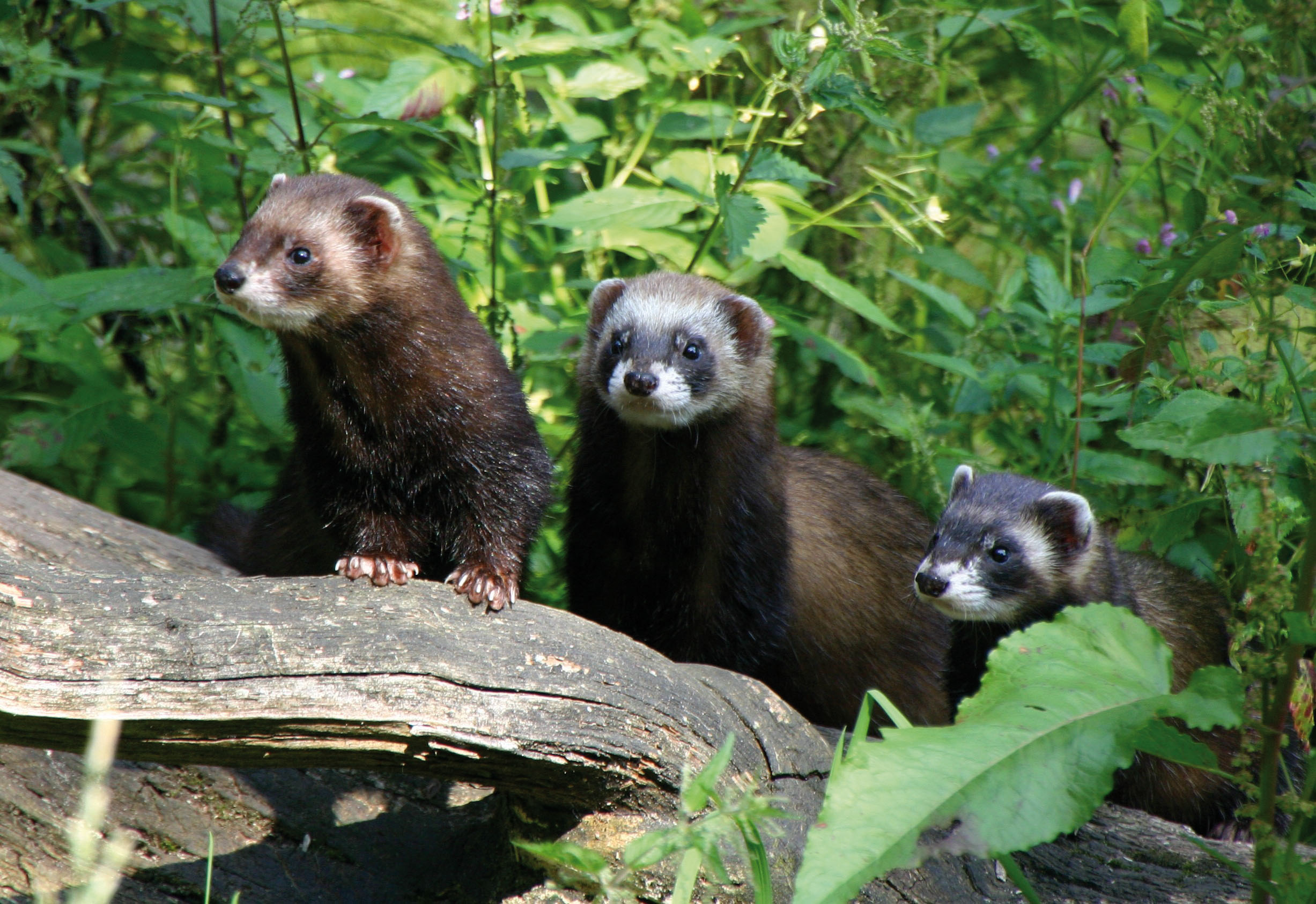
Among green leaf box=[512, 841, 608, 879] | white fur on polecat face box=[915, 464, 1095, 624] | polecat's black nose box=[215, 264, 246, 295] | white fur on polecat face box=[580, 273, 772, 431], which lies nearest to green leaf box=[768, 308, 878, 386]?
white fur on polecat face box=[580, 273, 772, 431]

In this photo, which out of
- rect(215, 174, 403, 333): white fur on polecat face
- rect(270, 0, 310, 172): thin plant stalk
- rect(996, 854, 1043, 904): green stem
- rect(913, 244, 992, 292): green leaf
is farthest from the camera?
rect(913, 244, 992, 292): green leaf

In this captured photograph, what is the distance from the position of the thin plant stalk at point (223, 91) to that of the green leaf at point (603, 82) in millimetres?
1147

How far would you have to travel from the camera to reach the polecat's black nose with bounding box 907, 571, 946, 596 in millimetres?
3266

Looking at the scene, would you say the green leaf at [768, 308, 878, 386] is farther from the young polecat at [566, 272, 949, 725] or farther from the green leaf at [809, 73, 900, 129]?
the green leaf at [809, 73, 900, 129]

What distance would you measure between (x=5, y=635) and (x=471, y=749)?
91 centimetres

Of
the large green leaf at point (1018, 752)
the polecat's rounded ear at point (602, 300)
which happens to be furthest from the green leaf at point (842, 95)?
the large green leaf at point (1018, 752)

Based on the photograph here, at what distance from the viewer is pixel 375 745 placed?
2.44 meters

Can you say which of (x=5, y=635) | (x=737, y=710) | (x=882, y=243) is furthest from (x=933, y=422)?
(x=5, y=635)

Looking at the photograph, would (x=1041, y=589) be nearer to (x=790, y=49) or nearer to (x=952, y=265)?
(x=952, y=265)

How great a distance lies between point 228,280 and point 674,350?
1.35 m

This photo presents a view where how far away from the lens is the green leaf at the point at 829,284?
3881mm

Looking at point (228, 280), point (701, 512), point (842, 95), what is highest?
point (842, 95)

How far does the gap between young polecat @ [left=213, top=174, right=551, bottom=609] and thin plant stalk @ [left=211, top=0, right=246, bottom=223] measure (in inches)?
34.5

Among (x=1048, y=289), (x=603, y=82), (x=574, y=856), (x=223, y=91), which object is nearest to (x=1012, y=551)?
A: (x=1048, y=289)
